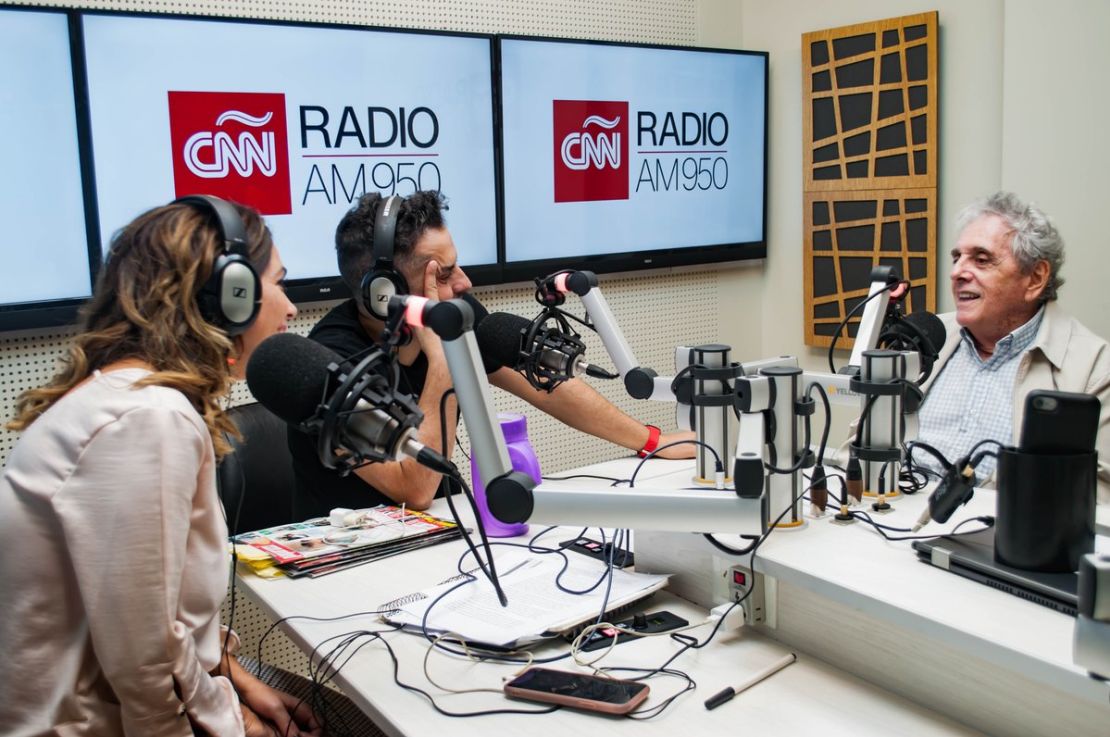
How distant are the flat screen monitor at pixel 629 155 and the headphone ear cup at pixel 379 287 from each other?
1.54 m

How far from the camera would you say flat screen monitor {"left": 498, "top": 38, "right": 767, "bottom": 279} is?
3.56 metres

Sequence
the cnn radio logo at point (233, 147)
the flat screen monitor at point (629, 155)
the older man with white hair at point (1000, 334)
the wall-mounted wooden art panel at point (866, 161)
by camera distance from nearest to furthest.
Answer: the older man with white hair at point (1000, 334) → the cnn radio logo at point (233, 147) → the flat screen monitor at point (629, 155) → the wall-mounted wooden art panel at point (866, 161)

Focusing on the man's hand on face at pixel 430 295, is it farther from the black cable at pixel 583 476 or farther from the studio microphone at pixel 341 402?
the studio microphone at pixel 341 402

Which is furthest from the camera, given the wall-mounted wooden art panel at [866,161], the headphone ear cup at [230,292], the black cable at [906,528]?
Result: the wall-mounted wooden art panel at [866,161]

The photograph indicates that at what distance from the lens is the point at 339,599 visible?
1.71m

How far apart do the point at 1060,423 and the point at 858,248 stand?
109 inches

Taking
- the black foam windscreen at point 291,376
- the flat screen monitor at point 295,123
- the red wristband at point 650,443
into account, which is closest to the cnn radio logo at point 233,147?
the flat screen monitor at point 295,123

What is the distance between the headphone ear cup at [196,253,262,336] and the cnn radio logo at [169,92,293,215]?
156cm

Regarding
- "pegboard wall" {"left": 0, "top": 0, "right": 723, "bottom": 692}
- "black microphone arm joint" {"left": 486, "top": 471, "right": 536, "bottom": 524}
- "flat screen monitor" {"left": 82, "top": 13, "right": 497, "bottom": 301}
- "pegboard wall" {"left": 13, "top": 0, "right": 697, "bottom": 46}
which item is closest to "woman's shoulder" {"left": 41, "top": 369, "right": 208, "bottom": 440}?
"black microphone arm joint" {"left": 486, "top": 471, "right": 536, "bottom": 524}

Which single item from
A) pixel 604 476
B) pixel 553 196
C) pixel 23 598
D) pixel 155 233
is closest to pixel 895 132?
pixel 553 196

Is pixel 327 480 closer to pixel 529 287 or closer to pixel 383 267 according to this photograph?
pixel 383 267

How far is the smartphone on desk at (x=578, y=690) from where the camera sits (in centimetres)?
130

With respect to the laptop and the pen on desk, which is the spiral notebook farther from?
the laptop

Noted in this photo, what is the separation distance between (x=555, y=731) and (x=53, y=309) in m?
2.05
